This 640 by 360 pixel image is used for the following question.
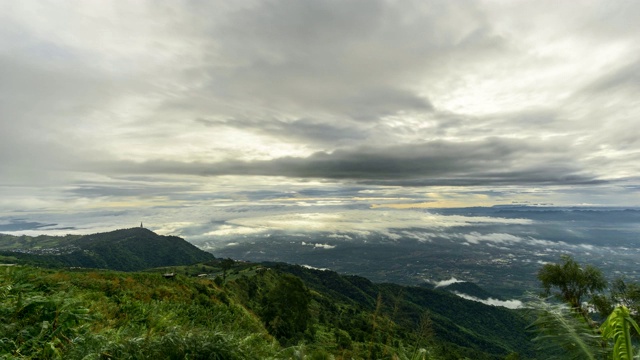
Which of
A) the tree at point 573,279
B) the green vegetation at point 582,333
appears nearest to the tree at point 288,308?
the tree at point 573,279

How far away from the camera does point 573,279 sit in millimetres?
35375

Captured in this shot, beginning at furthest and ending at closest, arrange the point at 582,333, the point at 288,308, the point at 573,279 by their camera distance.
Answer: the point at 288,308, the point at 573,279, the point at 582,333

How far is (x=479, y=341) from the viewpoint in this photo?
19750cm

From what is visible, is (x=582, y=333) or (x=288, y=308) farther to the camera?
(x=288, y=308)

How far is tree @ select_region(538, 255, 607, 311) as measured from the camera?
35.0m

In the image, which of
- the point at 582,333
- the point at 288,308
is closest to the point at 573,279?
the point at 582,333

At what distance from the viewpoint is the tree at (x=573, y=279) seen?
35.0m

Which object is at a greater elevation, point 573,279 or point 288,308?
point 573,279

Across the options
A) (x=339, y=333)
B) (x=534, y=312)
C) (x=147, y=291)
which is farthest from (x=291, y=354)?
(x=339, y=333)

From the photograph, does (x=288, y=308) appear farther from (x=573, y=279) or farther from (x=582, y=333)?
(x=582, y=333)

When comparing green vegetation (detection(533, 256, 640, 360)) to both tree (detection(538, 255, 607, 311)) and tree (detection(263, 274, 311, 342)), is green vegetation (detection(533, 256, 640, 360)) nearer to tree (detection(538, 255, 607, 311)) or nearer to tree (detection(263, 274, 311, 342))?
tree (detection(538, 255, 607, 311))

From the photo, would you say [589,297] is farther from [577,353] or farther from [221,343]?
[221,343]

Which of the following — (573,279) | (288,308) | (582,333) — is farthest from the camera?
(288,308)

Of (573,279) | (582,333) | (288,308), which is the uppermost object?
(582,333)
